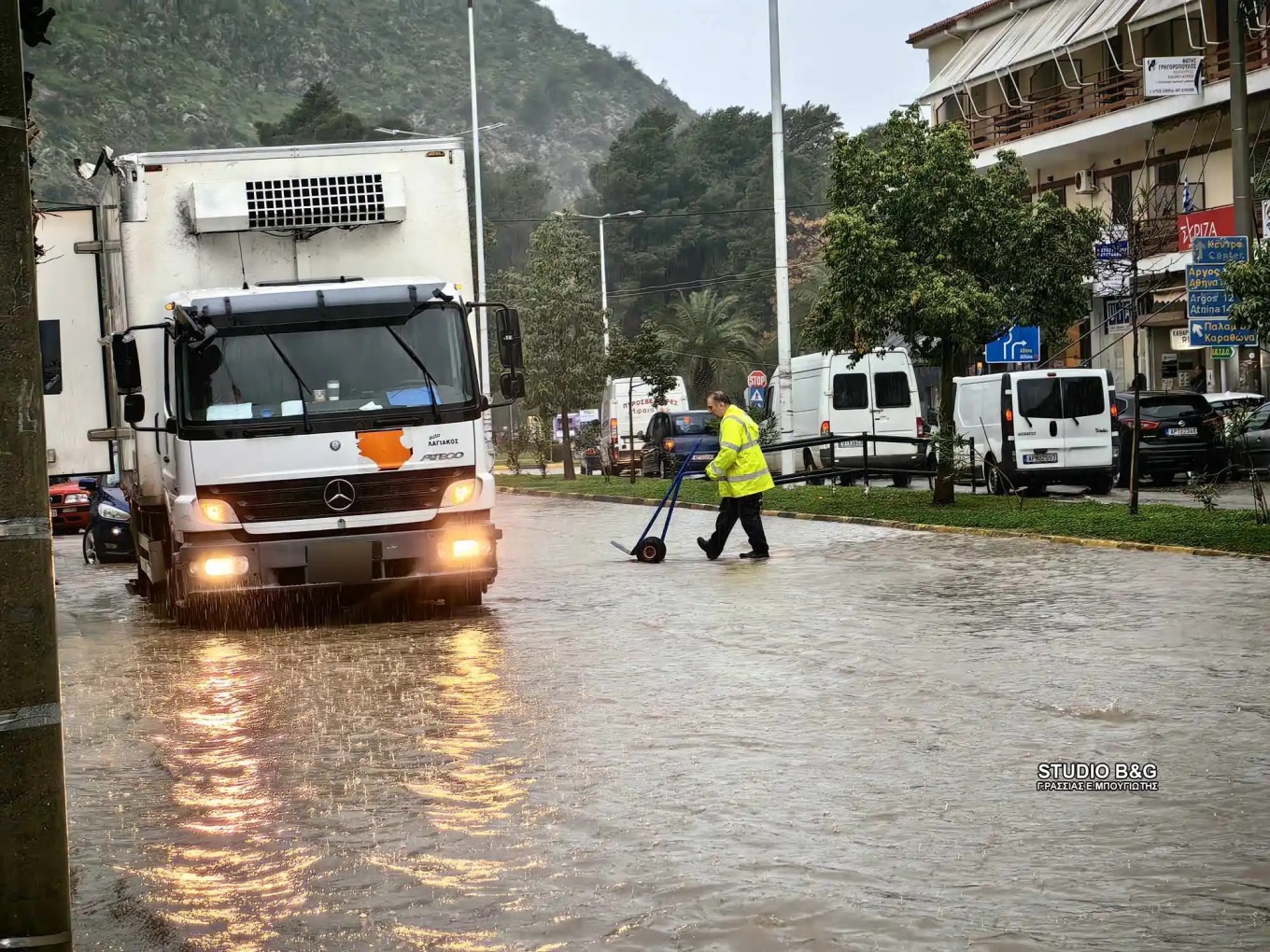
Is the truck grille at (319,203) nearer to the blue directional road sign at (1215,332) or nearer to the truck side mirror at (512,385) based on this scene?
the truck side mirror at (512,385)

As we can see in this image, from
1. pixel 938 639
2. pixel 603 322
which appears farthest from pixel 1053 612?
pixel 603 322

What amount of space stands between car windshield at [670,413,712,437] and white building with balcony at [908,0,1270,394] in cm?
792

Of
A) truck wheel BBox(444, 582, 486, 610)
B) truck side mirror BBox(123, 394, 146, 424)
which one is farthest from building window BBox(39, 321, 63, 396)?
truck wheel BBox(444, 582, 486, 610)

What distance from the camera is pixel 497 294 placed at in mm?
64812

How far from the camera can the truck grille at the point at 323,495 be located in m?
12.9

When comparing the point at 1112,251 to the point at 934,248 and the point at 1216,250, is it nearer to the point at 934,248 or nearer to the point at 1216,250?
the point at 934,248

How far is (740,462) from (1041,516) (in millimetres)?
5298

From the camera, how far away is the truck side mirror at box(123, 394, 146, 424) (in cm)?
1318

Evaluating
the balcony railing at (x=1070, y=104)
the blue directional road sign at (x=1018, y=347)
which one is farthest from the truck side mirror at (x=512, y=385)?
the balcony railing at (x=1070, y=104)

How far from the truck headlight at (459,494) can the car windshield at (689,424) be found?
2548 cm

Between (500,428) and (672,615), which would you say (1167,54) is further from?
(500,428)

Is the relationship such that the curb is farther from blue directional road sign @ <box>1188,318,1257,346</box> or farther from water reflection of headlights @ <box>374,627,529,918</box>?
water reflection of headlights @ <box>374,627,529,918</box>

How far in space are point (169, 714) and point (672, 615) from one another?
15.7ft

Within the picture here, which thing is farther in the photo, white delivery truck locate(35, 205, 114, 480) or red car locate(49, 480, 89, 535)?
red car locate(49, 480, 89, 535)
